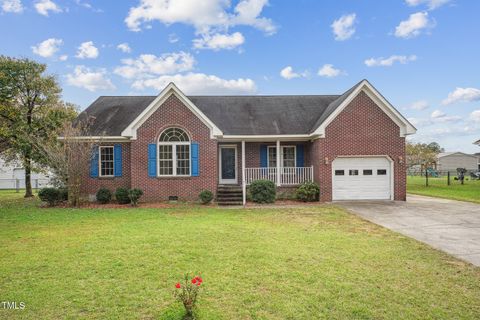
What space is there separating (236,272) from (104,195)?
1196cm

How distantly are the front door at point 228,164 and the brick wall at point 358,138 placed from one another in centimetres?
471

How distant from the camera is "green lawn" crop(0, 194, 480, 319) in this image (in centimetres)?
409

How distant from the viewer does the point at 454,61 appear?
18.9 m

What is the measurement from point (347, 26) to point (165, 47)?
12415 millimetres

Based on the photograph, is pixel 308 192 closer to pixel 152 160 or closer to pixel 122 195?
pixel 152 160

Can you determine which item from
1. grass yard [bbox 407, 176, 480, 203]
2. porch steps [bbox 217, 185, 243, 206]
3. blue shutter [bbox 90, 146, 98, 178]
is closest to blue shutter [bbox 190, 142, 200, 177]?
porch steps [bbox 217, 185, 243, 206]

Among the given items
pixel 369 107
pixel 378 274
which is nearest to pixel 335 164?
pixel 369 107

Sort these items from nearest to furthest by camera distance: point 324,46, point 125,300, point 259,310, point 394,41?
point 259,310 → point 125,300 → point 394,41 → point 324,46

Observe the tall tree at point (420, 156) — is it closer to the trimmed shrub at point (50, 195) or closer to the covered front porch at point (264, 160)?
the covered front porch at point (264, 160)

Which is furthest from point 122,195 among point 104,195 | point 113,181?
point 113,181

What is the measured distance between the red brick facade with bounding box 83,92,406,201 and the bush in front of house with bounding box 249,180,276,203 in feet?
6.62

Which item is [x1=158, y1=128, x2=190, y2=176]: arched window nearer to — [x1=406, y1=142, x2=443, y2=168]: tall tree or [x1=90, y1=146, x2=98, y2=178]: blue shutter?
[x1=90, y1=146, x2=98, y2=178]: blue shutter

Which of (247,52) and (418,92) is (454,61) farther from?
(247,52)

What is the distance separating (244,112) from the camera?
18.2m
